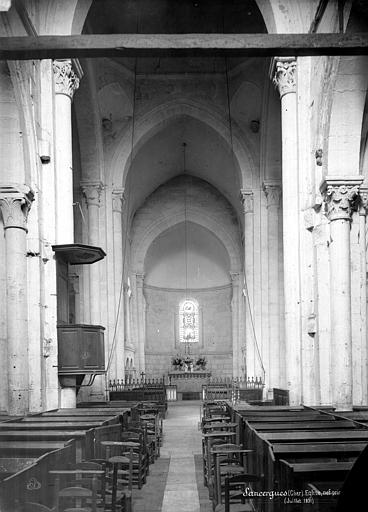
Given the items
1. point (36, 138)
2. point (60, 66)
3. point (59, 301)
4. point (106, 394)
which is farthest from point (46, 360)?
point (106, 394)

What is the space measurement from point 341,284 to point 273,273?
34.7 ft

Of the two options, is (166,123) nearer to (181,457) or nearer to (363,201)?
(363,201)

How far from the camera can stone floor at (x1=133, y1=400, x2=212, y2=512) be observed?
7.93 meters

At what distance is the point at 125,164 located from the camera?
22547 mm

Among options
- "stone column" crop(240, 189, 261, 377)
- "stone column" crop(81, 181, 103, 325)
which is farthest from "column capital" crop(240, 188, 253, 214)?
"stone column" crop(81, 181, 103, 325)

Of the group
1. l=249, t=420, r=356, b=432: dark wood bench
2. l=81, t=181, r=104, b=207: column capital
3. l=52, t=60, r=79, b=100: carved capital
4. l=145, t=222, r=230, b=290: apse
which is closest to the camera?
l=249, t=420, r=356, b=432: dark wood bench

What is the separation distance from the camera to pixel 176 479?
9914 mm

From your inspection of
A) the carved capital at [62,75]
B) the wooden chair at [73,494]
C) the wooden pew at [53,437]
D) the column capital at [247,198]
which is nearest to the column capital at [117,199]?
the column capital at [247,198]

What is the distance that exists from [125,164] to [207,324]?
42.8 feet

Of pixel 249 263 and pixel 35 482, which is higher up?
pixel 249 263

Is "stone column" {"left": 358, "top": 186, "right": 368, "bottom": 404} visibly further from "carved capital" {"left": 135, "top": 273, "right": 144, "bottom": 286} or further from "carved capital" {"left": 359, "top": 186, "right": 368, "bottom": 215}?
"carved capital" {"left": 135, "top": 273, "right": 144, "bottom": 286}

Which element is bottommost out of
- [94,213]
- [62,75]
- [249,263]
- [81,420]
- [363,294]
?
[81,420]

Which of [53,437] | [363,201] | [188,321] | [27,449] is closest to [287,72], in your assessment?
[363,201]

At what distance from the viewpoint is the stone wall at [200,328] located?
105ft
